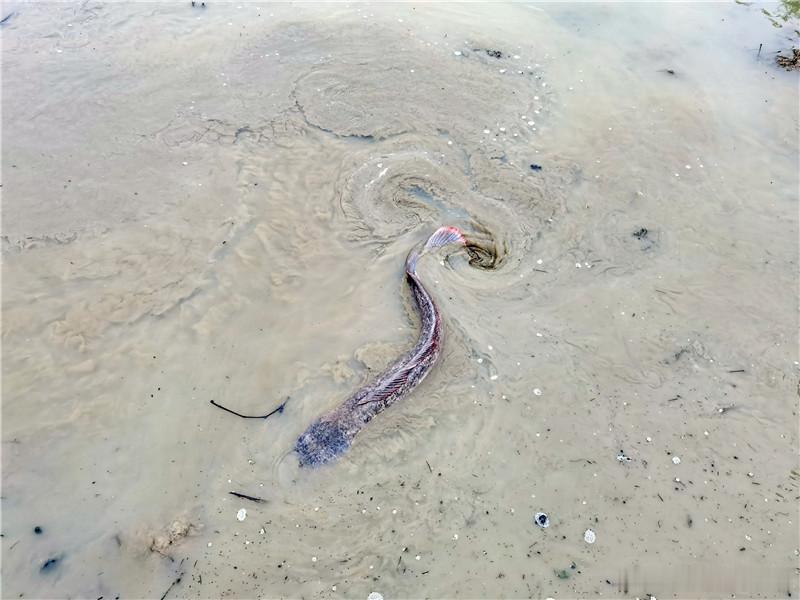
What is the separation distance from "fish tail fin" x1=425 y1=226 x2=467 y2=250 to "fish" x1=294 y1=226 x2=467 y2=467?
32.4 inches

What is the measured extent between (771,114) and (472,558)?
9.09m

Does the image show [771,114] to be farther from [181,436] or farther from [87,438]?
[87,438]

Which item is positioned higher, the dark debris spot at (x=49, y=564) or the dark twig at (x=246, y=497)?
the dark twig at (x=246, y=497)

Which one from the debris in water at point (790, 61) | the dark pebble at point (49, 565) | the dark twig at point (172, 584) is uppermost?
the debris in water at point (790, 61)

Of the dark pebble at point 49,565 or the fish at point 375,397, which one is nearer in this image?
the dark pebble at point 49,565

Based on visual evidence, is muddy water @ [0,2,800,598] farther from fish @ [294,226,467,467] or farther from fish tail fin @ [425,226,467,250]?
fish tail fin @ [425,226,467,250]

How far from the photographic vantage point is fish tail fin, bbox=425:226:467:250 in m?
6.93

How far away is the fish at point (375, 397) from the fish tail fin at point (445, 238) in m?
0.82

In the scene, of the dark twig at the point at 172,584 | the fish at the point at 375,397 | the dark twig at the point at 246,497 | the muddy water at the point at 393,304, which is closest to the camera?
the dark twig at the point at 172,584

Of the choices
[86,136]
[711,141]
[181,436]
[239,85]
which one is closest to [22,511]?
[181,436]

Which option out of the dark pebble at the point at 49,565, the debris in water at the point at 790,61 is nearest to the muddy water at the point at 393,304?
the dark pebble at the point at 49,565

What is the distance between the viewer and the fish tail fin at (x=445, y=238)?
22.7 ft

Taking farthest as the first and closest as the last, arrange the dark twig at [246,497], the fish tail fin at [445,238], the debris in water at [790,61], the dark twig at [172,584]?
the debris in water at [790,61], the fish tail fin at [445,238], the dark twig at [246,497], the dark twig at [172,584]

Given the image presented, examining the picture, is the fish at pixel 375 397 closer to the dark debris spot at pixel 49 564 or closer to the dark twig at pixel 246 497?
the dark twig at pixel 246 497
